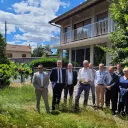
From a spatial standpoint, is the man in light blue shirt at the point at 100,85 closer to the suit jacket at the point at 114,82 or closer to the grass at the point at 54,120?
the suit jacket at the point at 114,82

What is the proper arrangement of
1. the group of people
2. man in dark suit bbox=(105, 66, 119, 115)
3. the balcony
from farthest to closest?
the balcony, man in dark suit bbox=(105, 66, 119, 115), the group of people

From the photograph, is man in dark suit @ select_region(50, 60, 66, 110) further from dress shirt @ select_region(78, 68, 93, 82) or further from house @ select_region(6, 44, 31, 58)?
house @ select_region(6, 44, 31, 58)

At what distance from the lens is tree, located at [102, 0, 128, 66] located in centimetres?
917

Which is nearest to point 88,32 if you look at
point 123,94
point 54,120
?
point 123,94

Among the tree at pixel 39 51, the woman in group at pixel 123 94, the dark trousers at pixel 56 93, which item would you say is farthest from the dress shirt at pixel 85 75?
the tree at pixel 39 51

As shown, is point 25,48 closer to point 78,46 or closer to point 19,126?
point 78,46

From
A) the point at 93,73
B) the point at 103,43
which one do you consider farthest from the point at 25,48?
the point at 93,73

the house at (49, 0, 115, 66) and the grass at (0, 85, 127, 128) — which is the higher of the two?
the house at (49, 0, 115, 66)

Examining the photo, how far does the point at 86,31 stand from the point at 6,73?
991 cm

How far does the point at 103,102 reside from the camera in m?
10.3

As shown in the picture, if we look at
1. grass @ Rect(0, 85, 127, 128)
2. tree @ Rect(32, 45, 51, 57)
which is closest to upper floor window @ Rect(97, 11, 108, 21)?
grass @ Rect(0, 85, 127, 128)

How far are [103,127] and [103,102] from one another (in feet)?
12.0

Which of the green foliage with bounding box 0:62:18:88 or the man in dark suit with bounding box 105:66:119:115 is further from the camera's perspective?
the green foliage with bounding box 0:62:18:88

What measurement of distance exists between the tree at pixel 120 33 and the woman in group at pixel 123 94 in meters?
0.90
